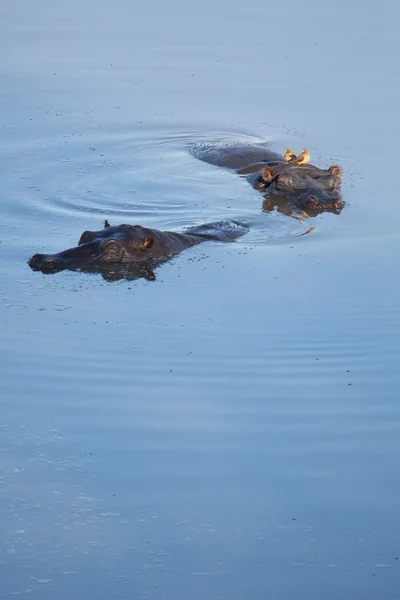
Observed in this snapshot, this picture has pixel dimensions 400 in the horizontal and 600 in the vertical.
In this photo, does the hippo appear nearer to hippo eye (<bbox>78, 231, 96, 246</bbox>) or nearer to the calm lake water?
hippo eye (<bbox>78, 231, 96, 246</bbox>)

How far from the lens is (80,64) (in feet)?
68.2

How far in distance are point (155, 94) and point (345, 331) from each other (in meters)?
10.0

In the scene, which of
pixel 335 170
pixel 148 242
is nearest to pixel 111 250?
pixel 148 242

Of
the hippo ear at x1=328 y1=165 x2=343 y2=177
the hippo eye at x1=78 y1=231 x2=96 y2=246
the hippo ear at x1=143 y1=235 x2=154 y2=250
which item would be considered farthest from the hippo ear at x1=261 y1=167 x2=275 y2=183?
the hippo eye at x1=78 y1=231 x2=96 y2=246

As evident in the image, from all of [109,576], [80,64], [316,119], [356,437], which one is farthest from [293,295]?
[80,64]

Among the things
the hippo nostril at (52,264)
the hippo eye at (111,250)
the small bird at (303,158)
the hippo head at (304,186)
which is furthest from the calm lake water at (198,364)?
the small bird at (303,158)

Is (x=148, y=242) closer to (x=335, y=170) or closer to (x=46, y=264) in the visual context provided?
(x=46, y=264)

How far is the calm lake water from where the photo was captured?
6.51 meters

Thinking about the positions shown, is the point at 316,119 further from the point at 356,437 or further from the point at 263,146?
the point at 356,437

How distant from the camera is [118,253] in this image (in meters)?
11.3

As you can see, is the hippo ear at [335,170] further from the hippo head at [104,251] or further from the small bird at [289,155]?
the hippo head at [104,251]

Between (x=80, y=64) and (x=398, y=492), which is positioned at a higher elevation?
(x=80, y=64)

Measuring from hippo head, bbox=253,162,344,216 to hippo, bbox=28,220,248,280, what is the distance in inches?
94.9

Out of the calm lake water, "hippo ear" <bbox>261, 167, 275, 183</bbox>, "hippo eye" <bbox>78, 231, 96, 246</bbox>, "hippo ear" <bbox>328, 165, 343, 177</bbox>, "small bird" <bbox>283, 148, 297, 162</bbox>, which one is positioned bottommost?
the calm lake water
